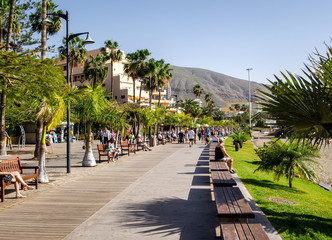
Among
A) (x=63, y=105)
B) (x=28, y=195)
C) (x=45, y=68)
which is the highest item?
(x=45, y=68)

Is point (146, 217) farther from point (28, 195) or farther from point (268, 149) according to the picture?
point (268, 149)

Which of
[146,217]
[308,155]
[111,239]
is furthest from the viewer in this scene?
[308,155]

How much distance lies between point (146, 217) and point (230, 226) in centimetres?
231

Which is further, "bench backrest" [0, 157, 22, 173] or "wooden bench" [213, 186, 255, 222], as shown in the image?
"bench backrest" [0, 157, 22, 173]

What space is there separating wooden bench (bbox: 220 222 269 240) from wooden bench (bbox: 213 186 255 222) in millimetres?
433

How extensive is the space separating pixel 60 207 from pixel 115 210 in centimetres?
137

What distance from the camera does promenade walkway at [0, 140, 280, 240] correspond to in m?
5.26

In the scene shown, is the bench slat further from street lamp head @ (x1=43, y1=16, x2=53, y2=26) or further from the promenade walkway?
street lamp head @ (x1=43, y1=16, x2=53, y2=26)

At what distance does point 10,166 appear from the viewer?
8.49m

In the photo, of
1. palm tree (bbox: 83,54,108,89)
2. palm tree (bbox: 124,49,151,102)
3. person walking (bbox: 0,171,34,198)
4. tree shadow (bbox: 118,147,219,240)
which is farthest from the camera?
palm tree (bbox: 83,54,108,89)

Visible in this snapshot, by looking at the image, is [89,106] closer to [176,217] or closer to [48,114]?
[48,114]

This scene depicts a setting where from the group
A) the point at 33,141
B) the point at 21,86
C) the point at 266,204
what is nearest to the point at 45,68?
the point at 21,86

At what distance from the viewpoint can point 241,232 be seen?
13.3 feet

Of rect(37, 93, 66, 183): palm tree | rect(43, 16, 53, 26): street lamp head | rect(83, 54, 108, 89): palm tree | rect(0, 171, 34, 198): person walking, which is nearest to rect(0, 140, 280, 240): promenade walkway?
rect(0, 171, 34, 198): person walking
